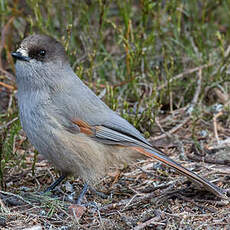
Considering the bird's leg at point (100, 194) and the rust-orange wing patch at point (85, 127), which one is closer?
the rust-orange wing patch at point (85, 127)

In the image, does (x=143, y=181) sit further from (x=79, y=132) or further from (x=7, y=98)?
(x=7, y=98)

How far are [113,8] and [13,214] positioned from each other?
4980mm

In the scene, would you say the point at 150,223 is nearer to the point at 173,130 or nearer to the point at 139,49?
the point at 173,130

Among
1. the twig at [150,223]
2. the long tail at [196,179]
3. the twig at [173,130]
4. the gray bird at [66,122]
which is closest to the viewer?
the twig at [150,223]

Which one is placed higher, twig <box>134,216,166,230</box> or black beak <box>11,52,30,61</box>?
black beak <box>11,52,30,61</box>

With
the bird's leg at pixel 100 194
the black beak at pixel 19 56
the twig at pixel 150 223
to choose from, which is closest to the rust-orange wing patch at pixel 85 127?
the bird's leg at pixel 100 194

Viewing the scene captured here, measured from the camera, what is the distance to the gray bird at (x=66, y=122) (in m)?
4.42

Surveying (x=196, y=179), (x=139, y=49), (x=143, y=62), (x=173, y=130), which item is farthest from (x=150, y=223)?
(x=143, y=62)

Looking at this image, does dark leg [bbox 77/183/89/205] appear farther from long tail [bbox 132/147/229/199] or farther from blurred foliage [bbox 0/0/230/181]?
blurred foliage [bbox 0/0/230/181]

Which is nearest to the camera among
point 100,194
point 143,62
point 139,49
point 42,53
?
point 42,53

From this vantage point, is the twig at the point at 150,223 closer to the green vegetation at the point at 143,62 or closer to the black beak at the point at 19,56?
the green vegetation at the point at 143,62

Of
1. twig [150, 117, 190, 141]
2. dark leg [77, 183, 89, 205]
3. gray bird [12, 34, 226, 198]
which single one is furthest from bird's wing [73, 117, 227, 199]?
twig [150, 117, 190, 141]

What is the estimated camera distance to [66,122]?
177 inches

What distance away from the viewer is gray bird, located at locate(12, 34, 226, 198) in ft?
14.5
